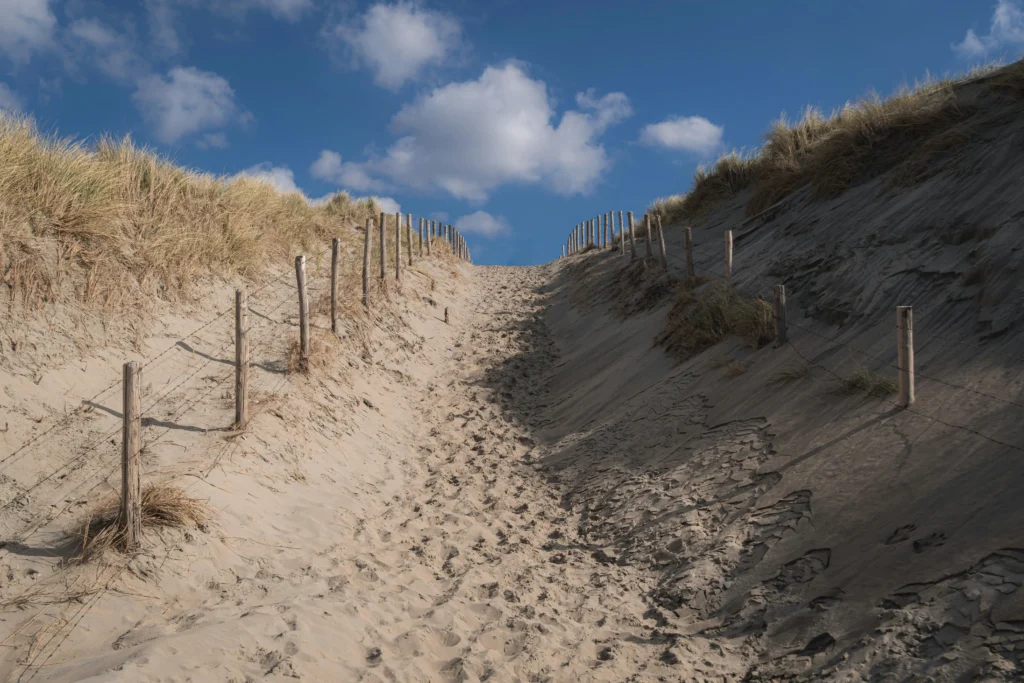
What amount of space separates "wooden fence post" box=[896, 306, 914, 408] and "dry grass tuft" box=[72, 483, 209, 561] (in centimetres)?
599

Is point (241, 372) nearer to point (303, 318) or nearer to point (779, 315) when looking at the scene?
point (303, 318)

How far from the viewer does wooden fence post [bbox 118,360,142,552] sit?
5215 millimetres

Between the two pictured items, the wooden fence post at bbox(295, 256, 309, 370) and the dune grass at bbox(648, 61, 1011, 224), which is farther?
the dune grass at bbox(648, 61, 1011, 224)

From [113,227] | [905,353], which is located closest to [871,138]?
[905,353]

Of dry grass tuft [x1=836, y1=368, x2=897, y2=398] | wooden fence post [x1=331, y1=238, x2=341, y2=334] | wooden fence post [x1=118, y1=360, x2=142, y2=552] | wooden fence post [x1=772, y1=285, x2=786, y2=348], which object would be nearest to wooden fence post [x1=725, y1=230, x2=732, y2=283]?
wooden fence post [x1=772, y1=285, x2=786, y2=348]

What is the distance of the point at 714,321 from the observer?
980cm

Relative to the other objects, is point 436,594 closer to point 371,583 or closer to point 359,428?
point 371,583

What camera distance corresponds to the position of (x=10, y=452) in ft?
20.4

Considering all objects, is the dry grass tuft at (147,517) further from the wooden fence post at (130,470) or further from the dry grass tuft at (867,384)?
the dry grass tuft at (867,384)

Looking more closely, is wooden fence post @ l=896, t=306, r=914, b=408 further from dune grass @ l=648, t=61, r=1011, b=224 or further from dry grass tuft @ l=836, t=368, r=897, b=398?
dune grass @ l=648, t=61, r=1011, b=224

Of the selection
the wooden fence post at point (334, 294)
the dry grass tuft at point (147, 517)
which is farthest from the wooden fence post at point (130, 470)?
the wooden fence post at point (334, 294)

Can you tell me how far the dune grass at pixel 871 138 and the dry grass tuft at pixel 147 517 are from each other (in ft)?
35.5

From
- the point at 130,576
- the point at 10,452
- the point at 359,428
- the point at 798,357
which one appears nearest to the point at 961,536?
the point at 798,357

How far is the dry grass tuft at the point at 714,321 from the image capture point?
28.6ft
